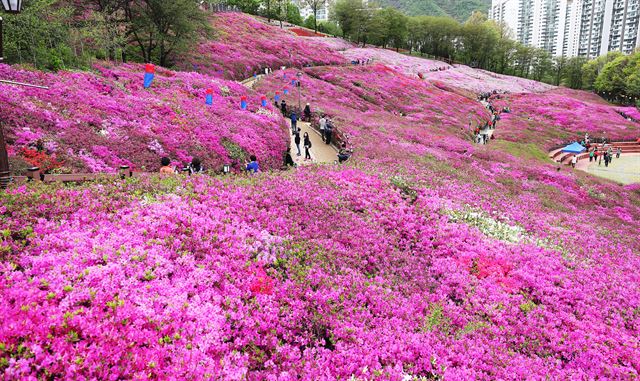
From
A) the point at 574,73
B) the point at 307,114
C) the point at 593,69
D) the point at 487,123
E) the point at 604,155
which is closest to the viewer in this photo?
the point at 307,114

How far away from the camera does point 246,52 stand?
171 feet

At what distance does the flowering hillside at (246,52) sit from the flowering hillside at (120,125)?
53.5 ft

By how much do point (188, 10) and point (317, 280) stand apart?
33.9 m

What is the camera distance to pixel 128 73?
80.8 ft

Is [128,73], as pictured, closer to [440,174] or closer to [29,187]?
[29,187]

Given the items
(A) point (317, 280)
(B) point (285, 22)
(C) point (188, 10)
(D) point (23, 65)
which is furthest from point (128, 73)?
(B) point (285, 22)

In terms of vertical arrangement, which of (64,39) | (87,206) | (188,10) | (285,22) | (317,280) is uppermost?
(285,22)

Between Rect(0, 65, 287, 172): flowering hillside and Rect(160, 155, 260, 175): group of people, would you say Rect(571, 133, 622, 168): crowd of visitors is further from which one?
Rect(160, 155, 260, 175): group of people

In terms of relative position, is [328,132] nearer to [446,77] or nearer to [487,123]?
[487,123]

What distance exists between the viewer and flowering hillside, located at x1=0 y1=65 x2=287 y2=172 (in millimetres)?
13961

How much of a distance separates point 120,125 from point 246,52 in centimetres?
3838

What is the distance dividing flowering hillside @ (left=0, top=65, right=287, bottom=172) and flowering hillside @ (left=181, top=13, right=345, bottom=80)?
16.3 m

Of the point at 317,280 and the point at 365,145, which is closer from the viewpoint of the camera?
the point at 317,280

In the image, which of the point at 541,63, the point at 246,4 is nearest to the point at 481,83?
the point at 541,63
